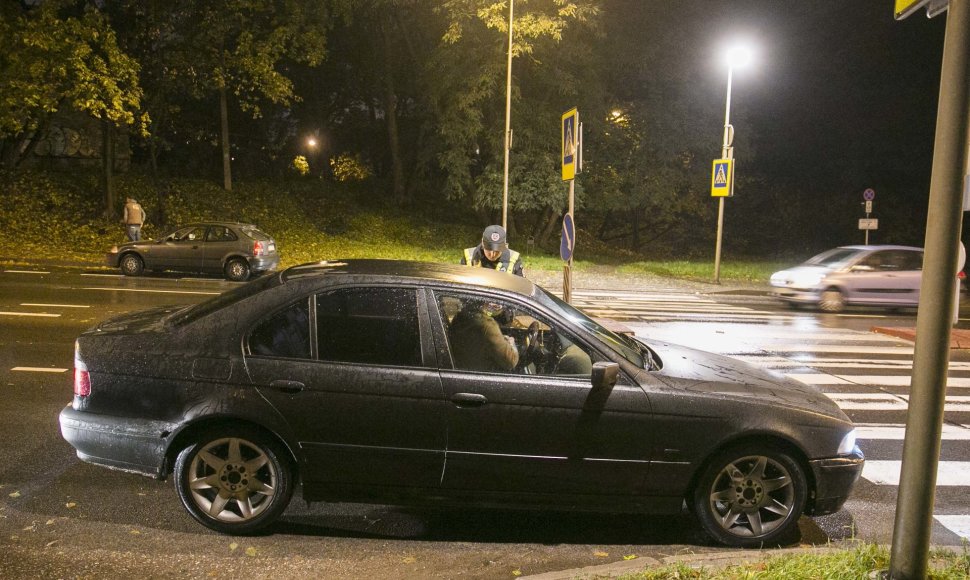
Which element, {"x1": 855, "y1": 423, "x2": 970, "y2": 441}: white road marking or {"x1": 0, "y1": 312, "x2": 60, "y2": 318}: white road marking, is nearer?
{"x1": 855, "y1": 423, "x2": 970, "y2": 441}: white road marking

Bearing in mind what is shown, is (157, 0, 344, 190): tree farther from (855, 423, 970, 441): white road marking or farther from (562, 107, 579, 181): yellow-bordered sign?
(855, 423, 970, 441): white road marking

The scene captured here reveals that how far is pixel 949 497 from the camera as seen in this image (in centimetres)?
573

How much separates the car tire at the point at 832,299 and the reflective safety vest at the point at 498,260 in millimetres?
11464

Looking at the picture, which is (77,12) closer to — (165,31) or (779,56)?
(165,31)

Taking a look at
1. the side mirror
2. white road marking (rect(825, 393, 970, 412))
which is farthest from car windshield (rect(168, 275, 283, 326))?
white road marking (rect(825, 393, 970, 412))

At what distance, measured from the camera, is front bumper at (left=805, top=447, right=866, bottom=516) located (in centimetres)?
473

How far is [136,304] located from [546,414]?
38.3ft

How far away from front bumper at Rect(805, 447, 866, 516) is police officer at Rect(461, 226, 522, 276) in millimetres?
4070

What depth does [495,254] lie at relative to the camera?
8312 millimetres

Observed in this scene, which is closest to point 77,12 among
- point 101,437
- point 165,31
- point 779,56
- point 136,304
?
point 165,31

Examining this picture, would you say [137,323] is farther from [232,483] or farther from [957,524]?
[957,524]

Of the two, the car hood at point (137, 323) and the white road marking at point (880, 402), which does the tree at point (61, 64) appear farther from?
the white road marking at point (880, 402)

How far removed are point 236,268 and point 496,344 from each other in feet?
53.9

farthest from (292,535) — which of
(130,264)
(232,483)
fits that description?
(130,264)
